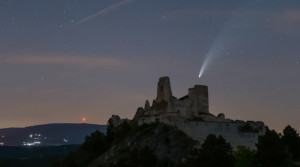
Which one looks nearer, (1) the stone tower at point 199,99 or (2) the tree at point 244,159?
(2) the tree at point 244,159

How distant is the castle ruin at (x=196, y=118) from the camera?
102000 millimetres

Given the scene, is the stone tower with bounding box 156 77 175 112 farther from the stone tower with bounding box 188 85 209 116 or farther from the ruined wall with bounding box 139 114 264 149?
the stone tower with bounding box 188 85 209 116

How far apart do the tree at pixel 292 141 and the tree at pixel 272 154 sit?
17525 millimetres

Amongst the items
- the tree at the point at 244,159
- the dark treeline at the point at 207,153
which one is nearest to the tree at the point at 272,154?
the dark treeline at the point at 207,153

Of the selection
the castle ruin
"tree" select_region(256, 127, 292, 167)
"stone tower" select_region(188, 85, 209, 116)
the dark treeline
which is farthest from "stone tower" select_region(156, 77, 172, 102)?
"tree" select_region(256, 127, 292, 167)

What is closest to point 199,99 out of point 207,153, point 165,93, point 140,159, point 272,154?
point 165,93

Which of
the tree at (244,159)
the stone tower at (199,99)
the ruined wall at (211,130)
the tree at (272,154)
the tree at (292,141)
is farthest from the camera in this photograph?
the stone tower at (199,99)

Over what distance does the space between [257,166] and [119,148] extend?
48013 mm

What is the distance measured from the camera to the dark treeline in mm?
69625

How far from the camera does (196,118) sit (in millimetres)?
106000

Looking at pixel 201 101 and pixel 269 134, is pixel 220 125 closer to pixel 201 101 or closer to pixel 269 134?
pixel 201 101

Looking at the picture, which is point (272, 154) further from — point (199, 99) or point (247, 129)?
point (199, 99)

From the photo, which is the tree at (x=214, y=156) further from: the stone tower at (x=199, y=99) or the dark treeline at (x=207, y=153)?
the stone tower at (x=199, y=99)

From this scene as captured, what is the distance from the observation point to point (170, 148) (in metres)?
99.0
